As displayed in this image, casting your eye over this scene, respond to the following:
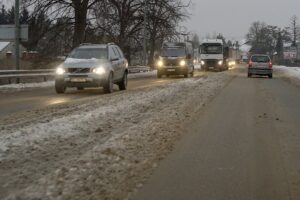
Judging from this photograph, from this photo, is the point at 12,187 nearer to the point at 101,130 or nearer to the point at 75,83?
the point at 101,130

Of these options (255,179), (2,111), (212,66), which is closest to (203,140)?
(255,179)

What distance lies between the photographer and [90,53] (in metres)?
21.2

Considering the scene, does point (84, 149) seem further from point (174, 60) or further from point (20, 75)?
point (174, 60)

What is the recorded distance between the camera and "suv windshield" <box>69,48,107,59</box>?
21.0 m

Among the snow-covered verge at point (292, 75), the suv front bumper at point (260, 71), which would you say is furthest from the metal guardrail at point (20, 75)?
the suv front bumper at point (260, 71)

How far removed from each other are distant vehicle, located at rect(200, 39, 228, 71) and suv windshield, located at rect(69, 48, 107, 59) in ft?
118

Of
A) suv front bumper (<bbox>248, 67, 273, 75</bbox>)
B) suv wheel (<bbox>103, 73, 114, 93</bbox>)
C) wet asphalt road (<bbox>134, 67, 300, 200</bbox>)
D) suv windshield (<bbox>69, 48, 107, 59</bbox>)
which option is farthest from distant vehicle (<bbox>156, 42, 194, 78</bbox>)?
wet asphalt road (<bbox>134, 67, 300, 200</bbox>)

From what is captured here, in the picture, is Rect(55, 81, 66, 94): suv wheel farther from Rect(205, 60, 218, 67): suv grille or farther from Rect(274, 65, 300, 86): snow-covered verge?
Rect(205, 60, 218, 67): suv grille

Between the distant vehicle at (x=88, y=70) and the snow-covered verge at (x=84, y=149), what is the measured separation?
5991 mm

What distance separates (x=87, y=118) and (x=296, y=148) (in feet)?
14.6

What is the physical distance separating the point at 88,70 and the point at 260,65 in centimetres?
2342

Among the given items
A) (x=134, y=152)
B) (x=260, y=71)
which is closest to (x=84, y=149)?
(x=134, y=152)

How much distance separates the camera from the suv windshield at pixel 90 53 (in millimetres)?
21031

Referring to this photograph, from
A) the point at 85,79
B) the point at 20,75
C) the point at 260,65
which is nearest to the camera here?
the point at 85,79
